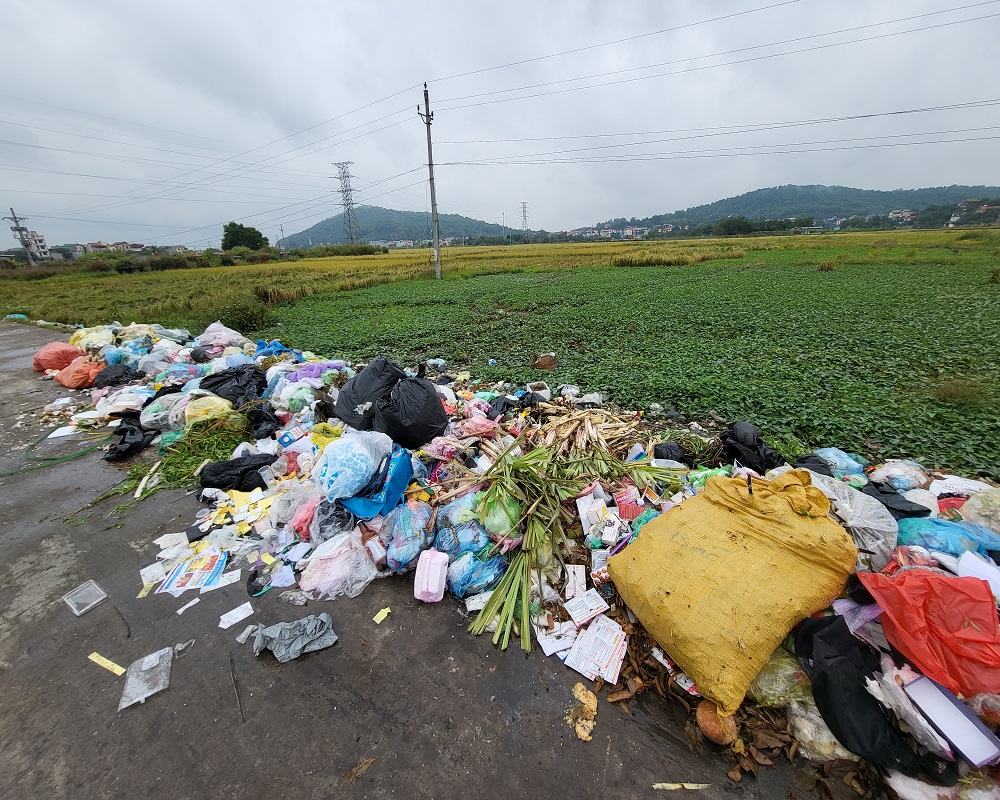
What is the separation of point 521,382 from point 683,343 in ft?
12.3

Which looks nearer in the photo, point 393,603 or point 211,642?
point 211,642

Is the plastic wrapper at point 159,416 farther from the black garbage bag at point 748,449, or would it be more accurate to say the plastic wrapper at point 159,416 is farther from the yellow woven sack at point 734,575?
the black garbage bag at point 748,449

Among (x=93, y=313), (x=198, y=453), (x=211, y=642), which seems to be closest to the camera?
(x=211, y=642)

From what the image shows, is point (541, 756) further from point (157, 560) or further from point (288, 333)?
point (288, 333)

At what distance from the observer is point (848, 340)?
7.25 m

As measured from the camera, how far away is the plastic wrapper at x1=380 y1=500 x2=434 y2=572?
2.84 meters

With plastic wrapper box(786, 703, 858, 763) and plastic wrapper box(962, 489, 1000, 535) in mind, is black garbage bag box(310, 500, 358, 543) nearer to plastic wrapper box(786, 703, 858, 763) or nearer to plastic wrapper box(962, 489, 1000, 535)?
plastic wrapper box(786, 703, 858, 763)

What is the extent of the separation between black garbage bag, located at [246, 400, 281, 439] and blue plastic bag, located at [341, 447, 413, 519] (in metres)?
2.28

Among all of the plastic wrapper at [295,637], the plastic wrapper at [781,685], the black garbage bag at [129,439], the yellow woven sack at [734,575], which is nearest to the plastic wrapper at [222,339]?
the black garbage bag at [129,439]

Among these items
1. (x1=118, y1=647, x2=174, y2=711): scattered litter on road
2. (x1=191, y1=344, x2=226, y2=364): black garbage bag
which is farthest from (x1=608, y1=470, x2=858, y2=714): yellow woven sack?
(x1=191, y1=344, x2=226, y2=364): black garbage bag

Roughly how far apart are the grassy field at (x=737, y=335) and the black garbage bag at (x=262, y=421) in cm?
309

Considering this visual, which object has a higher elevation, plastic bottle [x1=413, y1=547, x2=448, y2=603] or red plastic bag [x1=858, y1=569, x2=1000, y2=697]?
red plastic bag [x1=858, y1=569, x2=1000, y2=697]

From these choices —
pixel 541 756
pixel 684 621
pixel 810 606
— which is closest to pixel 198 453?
pixel 541 756

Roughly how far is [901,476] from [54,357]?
1297 centimetres
